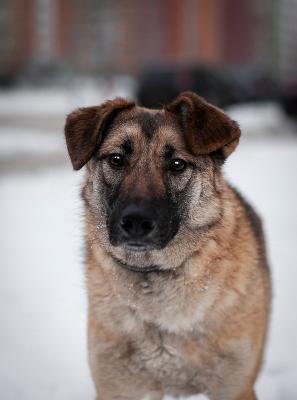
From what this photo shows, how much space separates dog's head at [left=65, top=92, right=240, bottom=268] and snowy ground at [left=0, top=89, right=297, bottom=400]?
1.42 ft

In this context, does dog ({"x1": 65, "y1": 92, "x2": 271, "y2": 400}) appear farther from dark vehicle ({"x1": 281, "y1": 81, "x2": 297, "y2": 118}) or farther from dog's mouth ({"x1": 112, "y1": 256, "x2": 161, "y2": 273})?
dark vehicle ({"x1": 281, "y1": 81, "x2": 297, "y2": 118})

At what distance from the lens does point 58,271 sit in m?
6.36

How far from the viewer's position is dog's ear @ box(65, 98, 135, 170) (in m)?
3.42

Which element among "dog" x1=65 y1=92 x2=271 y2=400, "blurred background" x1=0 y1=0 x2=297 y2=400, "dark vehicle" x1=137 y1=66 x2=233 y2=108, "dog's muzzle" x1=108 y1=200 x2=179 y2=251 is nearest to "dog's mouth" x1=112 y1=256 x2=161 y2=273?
"dog" x1=65 y1=92 x2=271 y2=400

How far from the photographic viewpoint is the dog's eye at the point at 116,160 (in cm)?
340

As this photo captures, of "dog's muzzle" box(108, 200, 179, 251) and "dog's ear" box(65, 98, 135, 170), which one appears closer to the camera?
"dog's muzzle" box(108, 200, 179, 251)

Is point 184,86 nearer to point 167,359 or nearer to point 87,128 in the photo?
point 87,128

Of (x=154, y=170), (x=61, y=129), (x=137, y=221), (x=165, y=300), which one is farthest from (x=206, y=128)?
(x=61, y=129)

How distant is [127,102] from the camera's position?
3.66m

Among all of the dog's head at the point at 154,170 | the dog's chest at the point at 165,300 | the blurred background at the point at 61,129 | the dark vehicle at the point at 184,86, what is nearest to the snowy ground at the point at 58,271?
the blurred background at the point at 61,129

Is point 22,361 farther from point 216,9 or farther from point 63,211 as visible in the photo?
point 216,9

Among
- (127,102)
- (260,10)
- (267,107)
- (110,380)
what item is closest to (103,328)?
(110,380)

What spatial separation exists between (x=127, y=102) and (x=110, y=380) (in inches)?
65.2

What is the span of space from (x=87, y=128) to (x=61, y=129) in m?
13.8
